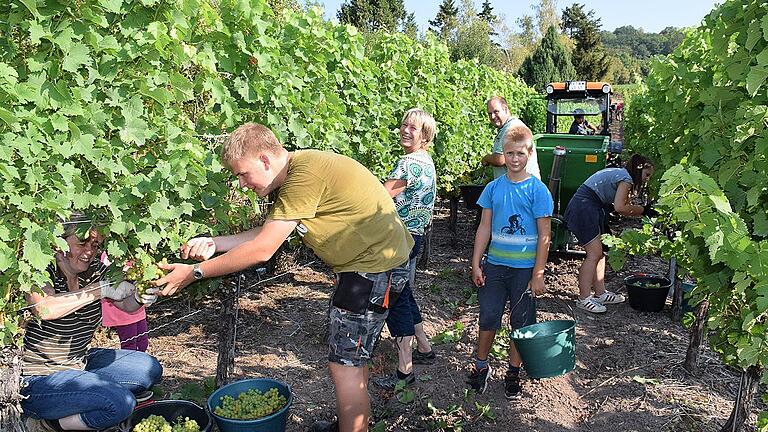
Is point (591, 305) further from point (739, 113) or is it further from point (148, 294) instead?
point (148, 294)

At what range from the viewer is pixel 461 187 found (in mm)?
7629

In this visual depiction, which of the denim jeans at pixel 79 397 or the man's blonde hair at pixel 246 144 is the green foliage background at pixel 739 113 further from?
the denim jeans at pixel 79 397

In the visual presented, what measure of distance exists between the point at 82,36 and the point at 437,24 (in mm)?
52557

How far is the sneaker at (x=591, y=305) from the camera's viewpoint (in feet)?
18.0

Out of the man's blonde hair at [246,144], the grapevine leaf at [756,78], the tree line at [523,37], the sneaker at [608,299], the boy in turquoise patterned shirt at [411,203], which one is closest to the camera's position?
the grapevine leaf at [756,78]

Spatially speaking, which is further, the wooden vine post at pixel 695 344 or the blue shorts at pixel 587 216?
the blue shorts at pixel 587 216

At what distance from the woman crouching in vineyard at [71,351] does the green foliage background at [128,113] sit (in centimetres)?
23

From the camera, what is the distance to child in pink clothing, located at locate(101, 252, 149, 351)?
3838 mm

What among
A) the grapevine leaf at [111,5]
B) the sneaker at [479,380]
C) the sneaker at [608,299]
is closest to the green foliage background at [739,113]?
the sneaker at [479,380]

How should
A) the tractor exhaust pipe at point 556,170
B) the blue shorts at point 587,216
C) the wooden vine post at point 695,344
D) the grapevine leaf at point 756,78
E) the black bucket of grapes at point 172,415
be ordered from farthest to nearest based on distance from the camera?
the tractor exhaust pipe at point 556,170
the blue shorts at point 587,216
the wooden vine post at point 695,344
the black bucket of grapes at point 172,415
the grapevine leaf at point 756,78

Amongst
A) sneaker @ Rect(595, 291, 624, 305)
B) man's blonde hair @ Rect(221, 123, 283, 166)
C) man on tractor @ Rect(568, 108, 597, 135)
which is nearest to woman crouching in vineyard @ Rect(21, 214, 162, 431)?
man's blonde hair @ Rect(221, 123, 283, 166)

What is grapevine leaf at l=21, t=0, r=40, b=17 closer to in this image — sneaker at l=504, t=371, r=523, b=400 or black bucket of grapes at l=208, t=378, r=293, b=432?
black bucket of grapes at l=208, t=378, r=293, b=432

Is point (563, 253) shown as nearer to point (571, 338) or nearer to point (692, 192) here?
point (571, 338)

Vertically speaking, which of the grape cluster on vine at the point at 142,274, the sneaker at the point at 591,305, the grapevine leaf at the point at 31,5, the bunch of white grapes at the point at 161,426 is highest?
the grapevine leaf at the point at 31,5
